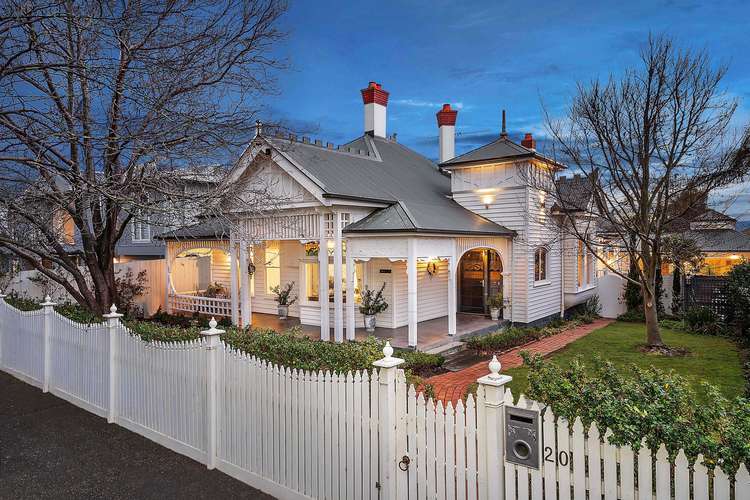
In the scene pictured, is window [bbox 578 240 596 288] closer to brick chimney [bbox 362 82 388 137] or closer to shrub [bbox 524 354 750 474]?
brick chimney [bbox 362 82 388 137]

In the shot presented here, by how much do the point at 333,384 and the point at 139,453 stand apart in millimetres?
3653

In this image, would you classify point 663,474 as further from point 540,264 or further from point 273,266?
point 273,266

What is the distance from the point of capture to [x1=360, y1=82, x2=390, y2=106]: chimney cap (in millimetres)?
19859

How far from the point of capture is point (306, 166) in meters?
13.8

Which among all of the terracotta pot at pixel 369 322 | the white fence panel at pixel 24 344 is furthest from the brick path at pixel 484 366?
the white fence panel at pixel 24 344

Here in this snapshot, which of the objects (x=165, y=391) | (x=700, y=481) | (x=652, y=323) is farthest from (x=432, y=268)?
(x=700, y=481)

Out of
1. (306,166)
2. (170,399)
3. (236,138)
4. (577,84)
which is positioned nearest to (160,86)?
(236,138)

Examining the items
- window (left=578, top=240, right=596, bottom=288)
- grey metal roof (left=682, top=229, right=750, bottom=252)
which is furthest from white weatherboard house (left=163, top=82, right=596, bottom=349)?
grey metal roof (left=682, top=229, right=750, bottom=252)

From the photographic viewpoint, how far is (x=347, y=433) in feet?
15.4

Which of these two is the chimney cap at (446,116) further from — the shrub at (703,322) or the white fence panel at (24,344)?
the white fence panel at (24,344)

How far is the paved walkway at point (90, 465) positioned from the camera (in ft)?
18.2

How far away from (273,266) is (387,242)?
6.57 metres

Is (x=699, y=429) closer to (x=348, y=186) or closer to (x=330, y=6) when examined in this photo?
(x=330, y=6)

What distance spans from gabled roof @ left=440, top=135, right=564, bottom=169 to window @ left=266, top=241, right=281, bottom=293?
6.95 metres
